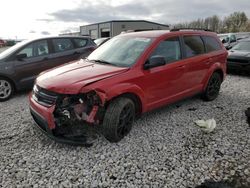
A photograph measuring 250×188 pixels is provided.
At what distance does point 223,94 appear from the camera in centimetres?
666

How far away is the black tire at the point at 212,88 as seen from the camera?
580 cm

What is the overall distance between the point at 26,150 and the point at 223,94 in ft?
17.4

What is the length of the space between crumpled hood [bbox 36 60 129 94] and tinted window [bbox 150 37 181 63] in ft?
2.90

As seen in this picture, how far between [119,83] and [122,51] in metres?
1.01

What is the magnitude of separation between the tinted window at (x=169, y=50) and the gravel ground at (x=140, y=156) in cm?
123

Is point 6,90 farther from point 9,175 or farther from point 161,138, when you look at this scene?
point 161,138

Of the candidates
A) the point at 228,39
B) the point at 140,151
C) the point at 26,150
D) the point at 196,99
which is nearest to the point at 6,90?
the point at 26,150

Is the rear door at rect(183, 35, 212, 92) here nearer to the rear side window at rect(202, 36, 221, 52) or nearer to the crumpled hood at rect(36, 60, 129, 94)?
the rear side window at rect(202, 36, 221, 52)

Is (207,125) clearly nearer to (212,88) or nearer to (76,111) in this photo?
(212,88)

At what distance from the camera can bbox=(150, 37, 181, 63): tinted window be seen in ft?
14.4

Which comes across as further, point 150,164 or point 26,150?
point 26,150

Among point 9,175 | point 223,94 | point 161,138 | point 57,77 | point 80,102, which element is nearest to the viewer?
point 9,175

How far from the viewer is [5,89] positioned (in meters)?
6.23

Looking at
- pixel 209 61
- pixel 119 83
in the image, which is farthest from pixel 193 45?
pixel 119 83
